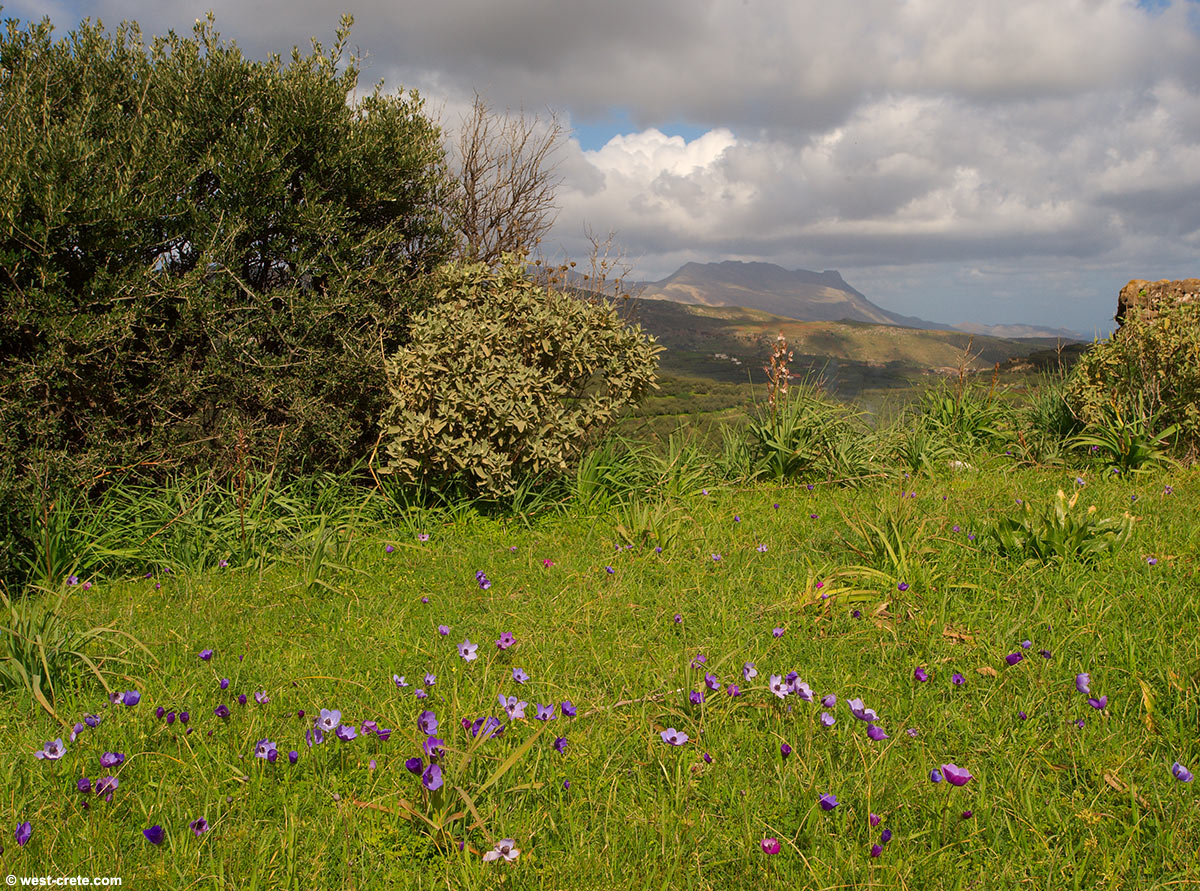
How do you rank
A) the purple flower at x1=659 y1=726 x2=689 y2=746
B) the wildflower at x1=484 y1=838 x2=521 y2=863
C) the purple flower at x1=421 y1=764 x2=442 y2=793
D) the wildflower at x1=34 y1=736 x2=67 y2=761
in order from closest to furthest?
the wildflower at x1=484 y1=838 x2=521 y2=863
the purple flower at x1=421 y1=764 x2=442 y2=793
the wildflower at x1=34 y1=736 x2=67 y2=761
the purple flower at x1=659 y1=726 x2=689 y2=746

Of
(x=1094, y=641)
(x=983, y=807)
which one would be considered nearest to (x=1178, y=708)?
(x=1094, y=641)

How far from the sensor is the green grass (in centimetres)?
208

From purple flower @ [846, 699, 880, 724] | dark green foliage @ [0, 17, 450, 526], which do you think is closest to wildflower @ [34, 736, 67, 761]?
purple flower @ [846, 699, 880, 724]

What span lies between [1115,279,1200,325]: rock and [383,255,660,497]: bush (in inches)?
217

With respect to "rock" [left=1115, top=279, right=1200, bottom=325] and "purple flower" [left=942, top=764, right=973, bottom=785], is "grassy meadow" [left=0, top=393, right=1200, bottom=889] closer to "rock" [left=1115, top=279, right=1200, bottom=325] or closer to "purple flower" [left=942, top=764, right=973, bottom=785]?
"purple flower" [left=942, top=764, right=973, bottom=785]

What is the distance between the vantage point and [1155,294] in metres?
8.02

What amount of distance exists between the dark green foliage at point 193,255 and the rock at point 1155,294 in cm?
743

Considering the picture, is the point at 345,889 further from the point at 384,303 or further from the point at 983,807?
the point at 384,303

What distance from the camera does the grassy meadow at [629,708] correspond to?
2088 mm

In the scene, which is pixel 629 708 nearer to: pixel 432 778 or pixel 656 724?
pixel 656 724

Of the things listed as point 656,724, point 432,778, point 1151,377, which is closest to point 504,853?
point 432,778

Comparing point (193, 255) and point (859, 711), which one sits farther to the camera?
point (193, 255)

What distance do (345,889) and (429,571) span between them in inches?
101

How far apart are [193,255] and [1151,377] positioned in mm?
8612
